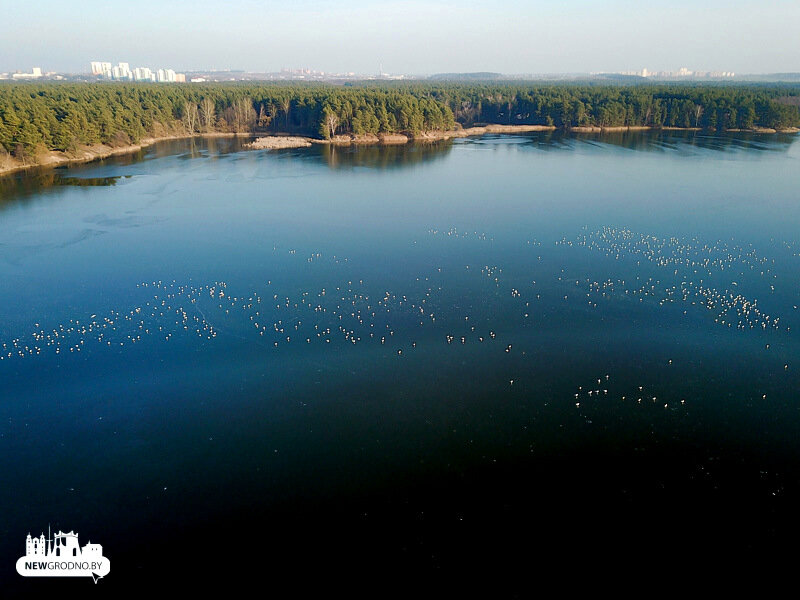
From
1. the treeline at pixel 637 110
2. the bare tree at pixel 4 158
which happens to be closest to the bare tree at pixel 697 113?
the treeline at pixel 637 110

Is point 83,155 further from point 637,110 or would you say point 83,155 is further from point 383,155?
point 637,110

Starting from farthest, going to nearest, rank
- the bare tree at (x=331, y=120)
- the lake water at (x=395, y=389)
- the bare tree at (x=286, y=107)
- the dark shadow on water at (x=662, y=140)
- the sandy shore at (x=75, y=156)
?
the bare tree at (x=286, y=107), the bare tree at (x=331, y=120), the dark shadow on water at (x=662, y=140), the sandy shore at (x=75, y=156), the lake water at (x=395, y=389)

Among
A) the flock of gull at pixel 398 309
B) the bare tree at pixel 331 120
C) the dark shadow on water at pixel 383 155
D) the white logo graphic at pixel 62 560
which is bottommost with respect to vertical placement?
the white logo graphic at pixel 62 560

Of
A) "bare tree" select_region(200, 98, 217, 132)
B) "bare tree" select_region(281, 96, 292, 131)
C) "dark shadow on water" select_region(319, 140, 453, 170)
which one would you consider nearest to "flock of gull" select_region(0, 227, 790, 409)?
"dark shadow on water" select_region(319, 140, 453, 170)

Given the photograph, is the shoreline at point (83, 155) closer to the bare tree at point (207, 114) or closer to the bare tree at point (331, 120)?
the bare tree at point (207, 114)

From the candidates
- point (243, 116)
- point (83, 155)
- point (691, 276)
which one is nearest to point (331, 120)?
point (243, 116)

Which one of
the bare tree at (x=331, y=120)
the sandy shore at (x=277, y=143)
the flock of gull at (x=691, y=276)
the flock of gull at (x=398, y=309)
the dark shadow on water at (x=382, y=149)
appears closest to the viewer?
the flock of gull at (x=398, y=309)

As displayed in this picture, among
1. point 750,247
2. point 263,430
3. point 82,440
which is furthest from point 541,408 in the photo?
point 750,247
